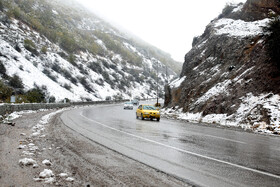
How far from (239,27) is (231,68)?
6.89m

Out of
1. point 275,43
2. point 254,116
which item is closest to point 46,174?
point 254,116

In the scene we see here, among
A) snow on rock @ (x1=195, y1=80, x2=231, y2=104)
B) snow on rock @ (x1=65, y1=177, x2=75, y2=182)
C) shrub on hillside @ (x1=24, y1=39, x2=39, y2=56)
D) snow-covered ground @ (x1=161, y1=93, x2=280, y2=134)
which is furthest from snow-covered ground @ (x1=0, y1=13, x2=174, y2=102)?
snow on rock @ (x1=65, y1=177, x2=75, y2=182)

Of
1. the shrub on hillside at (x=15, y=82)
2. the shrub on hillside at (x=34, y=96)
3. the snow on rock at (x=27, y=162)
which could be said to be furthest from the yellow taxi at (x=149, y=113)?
the shrub on hillside at (x=15, y=82)

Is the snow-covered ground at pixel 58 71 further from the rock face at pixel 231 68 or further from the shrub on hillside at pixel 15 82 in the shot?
the rock face at pixel 231 68

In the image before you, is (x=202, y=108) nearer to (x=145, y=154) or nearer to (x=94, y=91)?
(x=145, y=154)

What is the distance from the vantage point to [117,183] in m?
4.69

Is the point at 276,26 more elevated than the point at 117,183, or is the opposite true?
the point at 276,26

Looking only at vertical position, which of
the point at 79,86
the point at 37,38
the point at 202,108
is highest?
the point at 37,38

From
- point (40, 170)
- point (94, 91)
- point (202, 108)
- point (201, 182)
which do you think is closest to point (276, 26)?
point (202, 108)

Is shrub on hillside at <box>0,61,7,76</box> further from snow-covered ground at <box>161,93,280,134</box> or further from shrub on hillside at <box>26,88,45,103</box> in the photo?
snow-covered ground at <box>161,93,280,134</box>

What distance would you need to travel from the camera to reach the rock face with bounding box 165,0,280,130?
836 inches

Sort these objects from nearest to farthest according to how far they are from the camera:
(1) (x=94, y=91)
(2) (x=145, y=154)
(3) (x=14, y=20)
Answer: (2) (x=145, y=154) → (3) (x=14, y=20) → (1) (x=94, y=91)

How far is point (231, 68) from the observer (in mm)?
27250

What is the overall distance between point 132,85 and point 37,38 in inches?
1650
